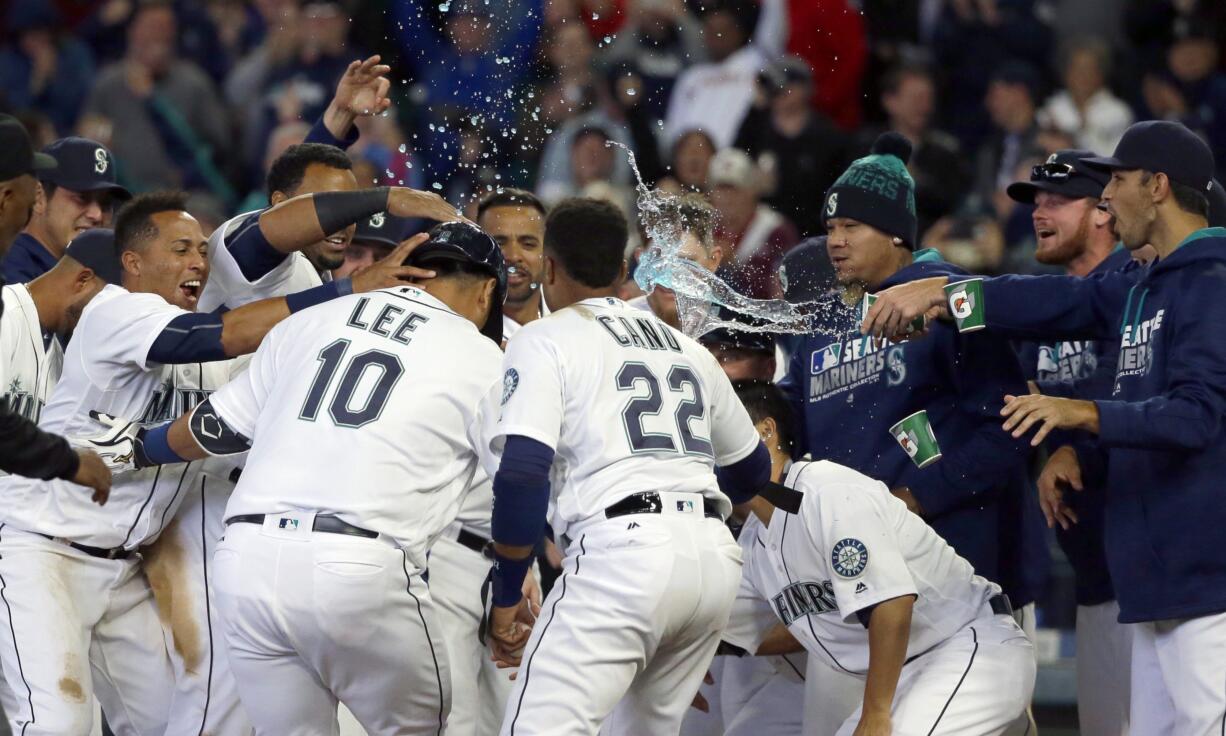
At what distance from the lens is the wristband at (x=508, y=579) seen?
438cm

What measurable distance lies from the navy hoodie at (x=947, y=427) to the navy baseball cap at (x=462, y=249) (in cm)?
154

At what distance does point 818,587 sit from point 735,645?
2.00 feet

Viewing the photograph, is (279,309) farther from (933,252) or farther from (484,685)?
(933,252)

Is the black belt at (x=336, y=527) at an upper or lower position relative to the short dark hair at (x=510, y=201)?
lower

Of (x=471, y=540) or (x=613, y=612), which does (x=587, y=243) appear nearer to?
(x=613, y=612)

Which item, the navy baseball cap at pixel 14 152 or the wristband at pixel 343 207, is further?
the wristband at pixel 343 207

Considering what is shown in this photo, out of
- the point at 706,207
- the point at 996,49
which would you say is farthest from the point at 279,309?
the point at 996,49

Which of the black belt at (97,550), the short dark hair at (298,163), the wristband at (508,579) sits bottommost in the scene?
the black belt at (97,550)

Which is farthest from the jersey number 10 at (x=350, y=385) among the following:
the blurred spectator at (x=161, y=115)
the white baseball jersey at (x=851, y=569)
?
the blurred spectator at (x=161, y=115)

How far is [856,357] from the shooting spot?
5.79 metres

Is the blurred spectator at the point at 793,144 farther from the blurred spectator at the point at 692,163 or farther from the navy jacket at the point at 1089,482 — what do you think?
the navy jacket at the point at 1089,482

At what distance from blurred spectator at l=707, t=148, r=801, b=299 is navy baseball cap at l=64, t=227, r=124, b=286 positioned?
2.71 meters

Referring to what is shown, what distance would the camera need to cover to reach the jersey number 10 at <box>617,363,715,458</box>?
4.40 metres

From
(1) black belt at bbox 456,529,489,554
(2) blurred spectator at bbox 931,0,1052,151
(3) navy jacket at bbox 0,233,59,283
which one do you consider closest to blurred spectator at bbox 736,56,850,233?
(2) blurred spectator at bbox 931,0,1052,151
